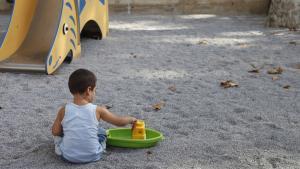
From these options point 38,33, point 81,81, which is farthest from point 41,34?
point 81,81

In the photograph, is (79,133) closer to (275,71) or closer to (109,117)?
(109,117)

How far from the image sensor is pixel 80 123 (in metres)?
2.63

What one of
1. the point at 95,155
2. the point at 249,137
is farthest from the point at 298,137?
the point at 95,155

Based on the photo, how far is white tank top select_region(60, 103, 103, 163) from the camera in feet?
8.63

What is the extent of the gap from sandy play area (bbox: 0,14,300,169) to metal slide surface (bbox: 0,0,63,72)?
0.34 meters

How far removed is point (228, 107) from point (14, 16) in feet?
9.23

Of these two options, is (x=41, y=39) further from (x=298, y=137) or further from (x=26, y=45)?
(x=298, y=137)

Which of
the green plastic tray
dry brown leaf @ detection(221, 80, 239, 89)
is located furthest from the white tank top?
dry brown leaf @ detection(221, 80, 239, 89)

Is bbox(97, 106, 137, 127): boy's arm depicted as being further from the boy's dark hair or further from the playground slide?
the playground slide

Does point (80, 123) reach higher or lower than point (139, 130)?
higher

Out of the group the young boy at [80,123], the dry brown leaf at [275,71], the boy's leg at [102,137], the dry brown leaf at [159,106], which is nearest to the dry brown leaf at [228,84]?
the dry brown leaf at [275,71]

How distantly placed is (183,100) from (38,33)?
2283mm

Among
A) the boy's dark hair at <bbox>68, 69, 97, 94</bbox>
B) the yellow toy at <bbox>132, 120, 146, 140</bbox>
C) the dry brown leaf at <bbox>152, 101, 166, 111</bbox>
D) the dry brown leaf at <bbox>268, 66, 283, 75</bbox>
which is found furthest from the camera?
the dry brown leaf at <bbox>268, 66, 283, 75</bbox>

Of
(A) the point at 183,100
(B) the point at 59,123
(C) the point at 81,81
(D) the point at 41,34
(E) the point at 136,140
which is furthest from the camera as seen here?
(D) the point at 41,34
